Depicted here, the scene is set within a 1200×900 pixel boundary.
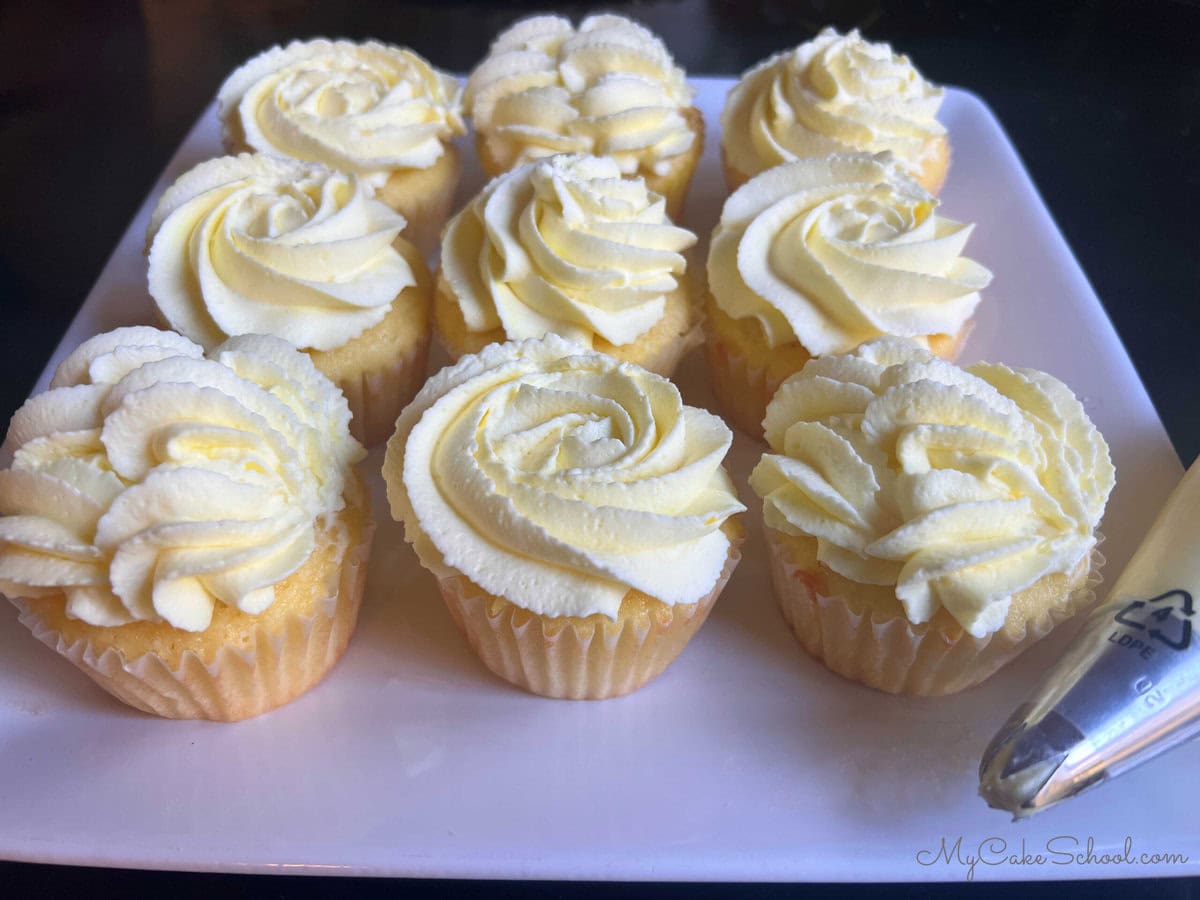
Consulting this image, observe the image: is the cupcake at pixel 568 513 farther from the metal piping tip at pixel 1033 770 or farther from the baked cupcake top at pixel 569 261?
the metal piping tip at pixel 1033 770

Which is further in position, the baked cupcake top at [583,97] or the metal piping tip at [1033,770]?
the baked cupcake top at [583,97]

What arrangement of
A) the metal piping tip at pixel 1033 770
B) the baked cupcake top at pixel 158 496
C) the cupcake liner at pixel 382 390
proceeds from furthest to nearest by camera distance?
1. the cupcake liner at pixel 382 390
2. the baked cupcake top at pixel 158 496
3. the metal piping tip at pixel 1033 770

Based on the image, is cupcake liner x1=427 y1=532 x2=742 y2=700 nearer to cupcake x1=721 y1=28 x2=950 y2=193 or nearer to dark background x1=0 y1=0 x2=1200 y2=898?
cupcake x1=721 y1=28 x2=950 y2=193

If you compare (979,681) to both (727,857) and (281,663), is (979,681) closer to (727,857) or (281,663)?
(727,857)

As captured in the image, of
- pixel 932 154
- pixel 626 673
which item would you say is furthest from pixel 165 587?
pixel 932 154

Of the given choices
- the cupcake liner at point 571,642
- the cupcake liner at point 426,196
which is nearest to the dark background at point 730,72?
the cupcake liner at point 426,196

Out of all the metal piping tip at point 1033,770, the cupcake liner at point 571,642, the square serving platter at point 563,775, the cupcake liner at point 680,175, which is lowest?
the square serving platter at point 563,775

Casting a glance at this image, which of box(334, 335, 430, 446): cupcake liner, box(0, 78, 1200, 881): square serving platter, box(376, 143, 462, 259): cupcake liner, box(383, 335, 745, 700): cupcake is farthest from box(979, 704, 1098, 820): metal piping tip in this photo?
box(376, 143, 462, 259): cupcake liner
